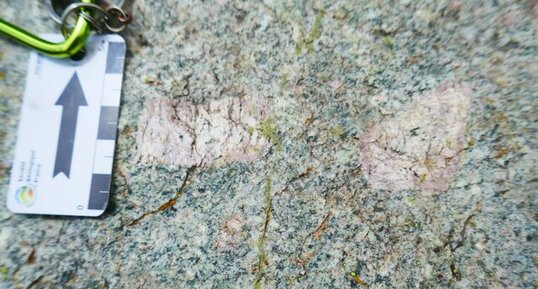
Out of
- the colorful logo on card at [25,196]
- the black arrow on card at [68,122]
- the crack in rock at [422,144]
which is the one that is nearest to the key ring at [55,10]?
the black arrow on card at [68,122]

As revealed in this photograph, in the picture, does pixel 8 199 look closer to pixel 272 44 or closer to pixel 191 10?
pixel 191 10

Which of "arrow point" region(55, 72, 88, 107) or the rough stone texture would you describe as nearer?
the rough stone texture

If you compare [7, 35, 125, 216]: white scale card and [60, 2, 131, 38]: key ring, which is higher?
[60, 2, 131, 38]: key ring

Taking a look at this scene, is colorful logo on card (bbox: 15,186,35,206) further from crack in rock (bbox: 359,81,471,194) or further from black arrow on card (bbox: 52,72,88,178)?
crack in rock (bbox: 359,81,471,194)

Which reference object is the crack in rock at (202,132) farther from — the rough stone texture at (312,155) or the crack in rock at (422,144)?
the crack in rock at (422,144)

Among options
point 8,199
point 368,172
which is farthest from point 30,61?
point 368,172

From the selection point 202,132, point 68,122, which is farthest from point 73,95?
point 202,132

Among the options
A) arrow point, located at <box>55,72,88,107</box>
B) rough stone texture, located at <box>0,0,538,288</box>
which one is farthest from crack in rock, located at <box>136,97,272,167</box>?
arrow point, located at <box>55,72,88,107</box>

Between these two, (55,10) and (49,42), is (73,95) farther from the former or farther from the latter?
(55,10)
